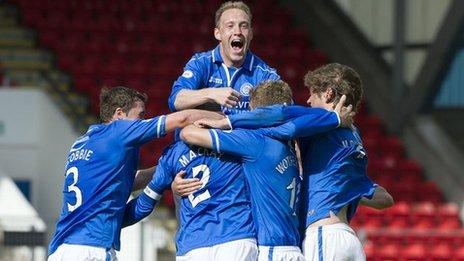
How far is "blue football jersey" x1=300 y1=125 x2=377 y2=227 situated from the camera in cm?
736

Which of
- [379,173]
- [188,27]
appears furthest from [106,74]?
[379,173]

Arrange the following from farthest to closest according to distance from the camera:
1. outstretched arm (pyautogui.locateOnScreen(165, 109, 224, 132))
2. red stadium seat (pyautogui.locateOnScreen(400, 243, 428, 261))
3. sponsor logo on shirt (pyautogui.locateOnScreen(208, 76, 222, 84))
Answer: red stadium seat (pyautogui.locateOnScreen(400, 243, 428, 261))
sponsor logo on shirt (pyautogui.locateOnScreen(208, 76, 222, 84))
outstretched arm (pyautogui.locateOnScreen(165, 109, 224, 132))

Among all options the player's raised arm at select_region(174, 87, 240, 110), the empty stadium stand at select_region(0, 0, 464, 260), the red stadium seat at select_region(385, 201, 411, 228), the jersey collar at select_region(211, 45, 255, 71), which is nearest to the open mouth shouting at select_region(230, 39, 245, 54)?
the jersey collar at select_region(211, 45, 255, 71)

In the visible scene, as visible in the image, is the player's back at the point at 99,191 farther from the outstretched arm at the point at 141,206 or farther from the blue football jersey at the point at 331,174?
the blue football jersey at the point at 331,174

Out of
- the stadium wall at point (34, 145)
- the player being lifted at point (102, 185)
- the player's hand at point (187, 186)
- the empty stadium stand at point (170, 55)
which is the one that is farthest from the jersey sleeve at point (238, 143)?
the stadium wall at point (34, 145)

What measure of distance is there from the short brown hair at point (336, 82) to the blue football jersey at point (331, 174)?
0.20 metres

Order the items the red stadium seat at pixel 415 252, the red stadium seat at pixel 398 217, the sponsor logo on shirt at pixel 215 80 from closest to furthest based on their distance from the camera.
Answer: the sponsor logo on shirt at pixel 215 80, the red stadium seat at pixel 415 252, the red stadium seat at pixel 398 217

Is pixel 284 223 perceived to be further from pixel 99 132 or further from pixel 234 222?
pixel 99 132

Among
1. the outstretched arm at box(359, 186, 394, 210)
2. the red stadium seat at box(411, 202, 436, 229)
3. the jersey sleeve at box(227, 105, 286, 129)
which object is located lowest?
the red stadium seat at box(411, 202, 436, 229)

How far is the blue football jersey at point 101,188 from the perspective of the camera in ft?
25.0

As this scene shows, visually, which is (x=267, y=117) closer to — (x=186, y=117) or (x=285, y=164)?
(x=285, y=164)

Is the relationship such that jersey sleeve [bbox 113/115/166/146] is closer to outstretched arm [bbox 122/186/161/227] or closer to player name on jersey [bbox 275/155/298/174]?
outstretched arm [bbox 122/186/161/227]

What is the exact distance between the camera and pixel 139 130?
753 centimetres

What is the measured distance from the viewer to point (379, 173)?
16.6 meters
